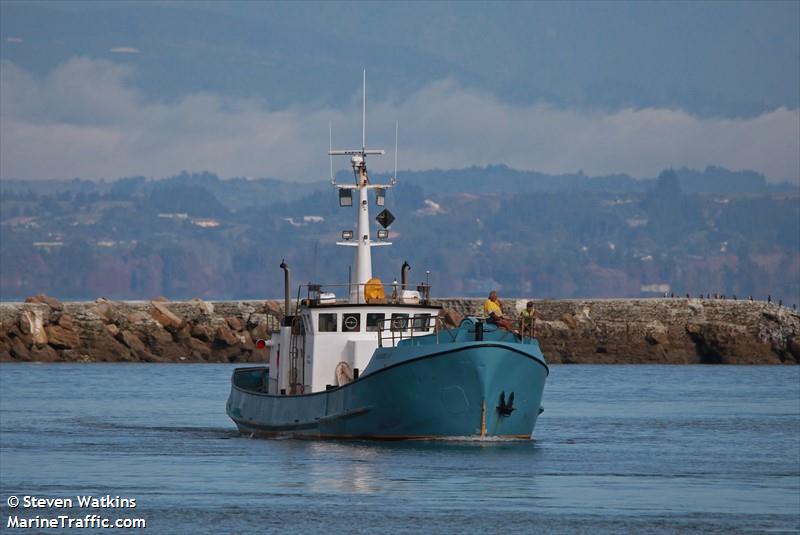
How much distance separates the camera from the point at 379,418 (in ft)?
119

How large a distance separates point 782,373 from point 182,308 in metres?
28.0

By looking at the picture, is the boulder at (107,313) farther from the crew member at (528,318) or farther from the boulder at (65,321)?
the crew member at (528,318)

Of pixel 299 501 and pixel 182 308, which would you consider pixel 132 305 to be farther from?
pixel 299 501

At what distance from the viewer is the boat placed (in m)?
35.1

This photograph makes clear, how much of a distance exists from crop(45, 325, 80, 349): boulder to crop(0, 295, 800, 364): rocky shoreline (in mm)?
46

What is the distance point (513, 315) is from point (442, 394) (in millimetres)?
46966

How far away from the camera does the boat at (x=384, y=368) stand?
35.1 m

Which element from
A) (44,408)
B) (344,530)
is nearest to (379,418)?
(344,530)

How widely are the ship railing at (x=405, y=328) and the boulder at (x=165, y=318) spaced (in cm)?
4272

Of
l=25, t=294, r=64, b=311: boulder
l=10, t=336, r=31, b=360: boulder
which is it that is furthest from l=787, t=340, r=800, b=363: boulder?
l=10, t=336, r=31, b=360: boulder

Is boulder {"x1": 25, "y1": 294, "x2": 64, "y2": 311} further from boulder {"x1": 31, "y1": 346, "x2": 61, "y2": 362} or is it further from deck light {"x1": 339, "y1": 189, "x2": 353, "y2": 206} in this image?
deck light {"x1": 339, "y1": 189, "x2": 353, "y2": 206}

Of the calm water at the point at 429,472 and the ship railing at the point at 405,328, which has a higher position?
the ship railing at the point at 405,328

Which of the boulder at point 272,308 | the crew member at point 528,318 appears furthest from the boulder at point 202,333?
the crew member at point 528,318

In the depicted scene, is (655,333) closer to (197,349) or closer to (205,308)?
(205,308)
